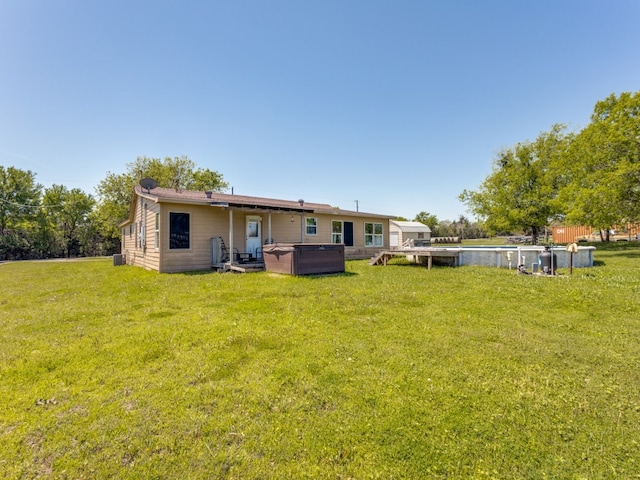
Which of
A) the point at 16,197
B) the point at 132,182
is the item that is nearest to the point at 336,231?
the point at 132,182

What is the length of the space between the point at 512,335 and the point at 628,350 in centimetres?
115

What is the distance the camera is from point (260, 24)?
10430 mm

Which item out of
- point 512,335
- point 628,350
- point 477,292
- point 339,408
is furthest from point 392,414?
point 477,292

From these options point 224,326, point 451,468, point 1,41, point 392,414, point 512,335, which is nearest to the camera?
point 451,468

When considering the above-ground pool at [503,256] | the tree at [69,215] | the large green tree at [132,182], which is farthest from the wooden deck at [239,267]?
the tree at [69,215]

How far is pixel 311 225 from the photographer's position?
14711 mm

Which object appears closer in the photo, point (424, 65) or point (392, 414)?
point (392, 414)

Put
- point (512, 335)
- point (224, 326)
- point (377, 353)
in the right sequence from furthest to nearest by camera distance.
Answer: point (224, 326) → point (512, 335) → point (377, 353)

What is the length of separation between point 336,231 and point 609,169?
15.0 metres

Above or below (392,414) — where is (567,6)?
above

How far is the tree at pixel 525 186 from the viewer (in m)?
20.7

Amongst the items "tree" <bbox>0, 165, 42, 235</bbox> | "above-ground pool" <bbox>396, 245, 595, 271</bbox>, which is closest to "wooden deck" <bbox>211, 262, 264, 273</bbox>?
"above-ground pool" <bbox>396, 245, 595, 271</bbox>

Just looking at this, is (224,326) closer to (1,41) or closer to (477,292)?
(477,292)

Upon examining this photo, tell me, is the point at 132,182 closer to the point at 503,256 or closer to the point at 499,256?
the point at 499,256
